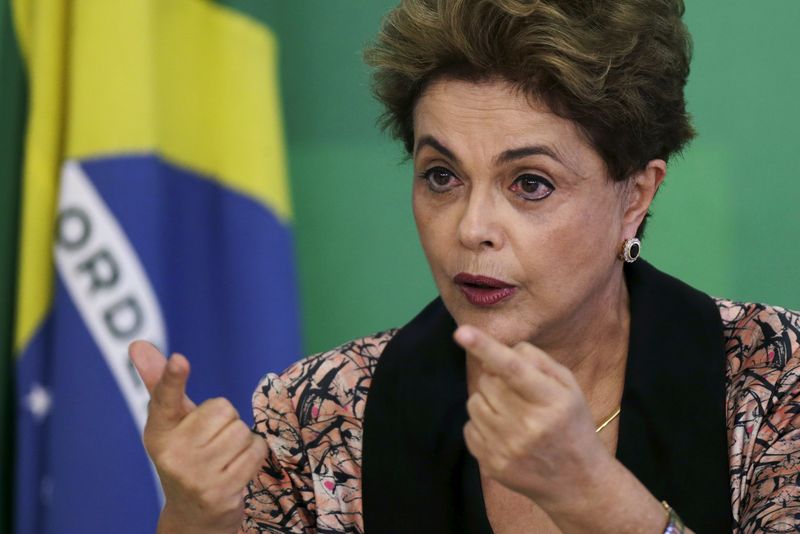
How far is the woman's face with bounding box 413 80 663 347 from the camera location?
1.50 meters

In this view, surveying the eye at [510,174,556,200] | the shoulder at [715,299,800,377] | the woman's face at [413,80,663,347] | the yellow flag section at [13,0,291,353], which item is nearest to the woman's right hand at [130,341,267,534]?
the woman's face at [413,80,663,347]

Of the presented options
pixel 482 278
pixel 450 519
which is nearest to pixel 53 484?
pixel 450 519

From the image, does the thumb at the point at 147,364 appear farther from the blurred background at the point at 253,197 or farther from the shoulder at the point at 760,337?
the shoulder at the point at 760,337

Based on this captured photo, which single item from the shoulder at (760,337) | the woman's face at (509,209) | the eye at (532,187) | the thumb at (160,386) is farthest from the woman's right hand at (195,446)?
the shoulder at (760,337)

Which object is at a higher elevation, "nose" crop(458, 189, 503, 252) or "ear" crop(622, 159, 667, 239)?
"ear" crop(622, 159, 667, 239)

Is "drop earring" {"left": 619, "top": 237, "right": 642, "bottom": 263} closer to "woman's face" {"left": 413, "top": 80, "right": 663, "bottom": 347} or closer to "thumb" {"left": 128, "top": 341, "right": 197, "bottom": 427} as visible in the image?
"woman's face" {"left": 413, "top": 80, "right": 663, "bottom": 347}

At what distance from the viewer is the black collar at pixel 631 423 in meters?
1.58

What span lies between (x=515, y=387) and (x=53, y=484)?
3.85 feet

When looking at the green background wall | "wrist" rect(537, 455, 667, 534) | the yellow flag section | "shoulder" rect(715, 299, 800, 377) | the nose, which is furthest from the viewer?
the green background wall

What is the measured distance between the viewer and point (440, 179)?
158cm

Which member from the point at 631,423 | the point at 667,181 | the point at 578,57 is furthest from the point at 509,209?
the point at 667,181

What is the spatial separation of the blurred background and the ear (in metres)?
0.39

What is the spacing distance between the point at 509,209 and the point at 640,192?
0.24 m

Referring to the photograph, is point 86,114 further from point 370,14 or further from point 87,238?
point 370,14
